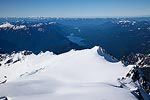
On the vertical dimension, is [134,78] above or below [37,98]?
below

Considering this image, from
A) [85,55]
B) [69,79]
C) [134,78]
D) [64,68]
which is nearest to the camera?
[69,79]

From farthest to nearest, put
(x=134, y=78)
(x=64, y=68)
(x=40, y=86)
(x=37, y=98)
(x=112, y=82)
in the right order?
(x=64, y=68) < (x=134, y=78) < (x=112, y=82) < (x=40, y=86) < (x=37, y=98)

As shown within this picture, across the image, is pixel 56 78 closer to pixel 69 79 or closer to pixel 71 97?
pixel 69 79

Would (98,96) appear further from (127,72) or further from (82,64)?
(82,64)

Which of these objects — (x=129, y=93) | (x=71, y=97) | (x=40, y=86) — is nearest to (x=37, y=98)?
(x=71, y=97)

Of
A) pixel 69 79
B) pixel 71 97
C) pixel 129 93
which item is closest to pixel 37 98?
pixel 71 97

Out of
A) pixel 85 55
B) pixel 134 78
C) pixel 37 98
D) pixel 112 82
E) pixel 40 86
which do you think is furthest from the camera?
pixel 85 55

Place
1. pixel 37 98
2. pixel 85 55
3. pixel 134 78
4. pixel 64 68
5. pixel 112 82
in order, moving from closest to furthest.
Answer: pixel 37 98, pixel 112 82, pixel 134 78, pixel 64 68, pixel 85 55

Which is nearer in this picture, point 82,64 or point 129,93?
point 129,93

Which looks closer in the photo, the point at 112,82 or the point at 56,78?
the point at 112,82
